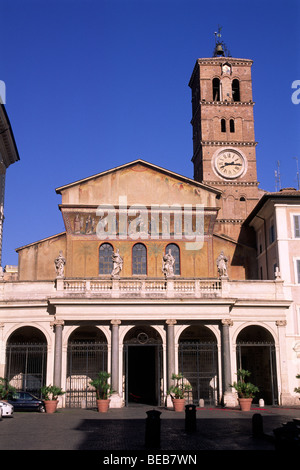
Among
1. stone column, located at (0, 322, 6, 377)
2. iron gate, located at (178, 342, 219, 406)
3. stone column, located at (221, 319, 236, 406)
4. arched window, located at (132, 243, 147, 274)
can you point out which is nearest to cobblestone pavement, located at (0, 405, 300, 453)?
stone column, located at (221, 319, 236, 406)

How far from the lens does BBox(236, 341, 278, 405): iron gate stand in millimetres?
31438

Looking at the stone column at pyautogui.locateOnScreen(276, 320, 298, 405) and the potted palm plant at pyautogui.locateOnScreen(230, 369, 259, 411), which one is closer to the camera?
the potted palm plant at pyautogui.locateOnScreen(230, 369, 259, 411)

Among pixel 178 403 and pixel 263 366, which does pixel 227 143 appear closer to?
pixel 263 366

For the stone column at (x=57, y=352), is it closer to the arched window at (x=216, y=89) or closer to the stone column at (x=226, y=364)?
the stone column at (x=226, y=364)

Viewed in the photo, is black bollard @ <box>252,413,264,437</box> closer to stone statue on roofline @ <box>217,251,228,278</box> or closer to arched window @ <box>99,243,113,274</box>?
stone statue on roofline @ <box>217,251,228,278</box>

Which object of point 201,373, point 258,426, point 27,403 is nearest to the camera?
point 258,426

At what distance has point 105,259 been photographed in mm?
36125

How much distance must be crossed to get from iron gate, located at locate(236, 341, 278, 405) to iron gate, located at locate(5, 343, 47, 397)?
11.5 m

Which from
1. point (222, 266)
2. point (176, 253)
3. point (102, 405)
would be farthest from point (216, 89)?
point (102, 405)

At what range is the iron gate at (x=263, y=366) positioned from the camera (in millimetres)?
31438

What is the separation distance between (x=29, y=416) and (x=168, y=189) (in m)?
18.3

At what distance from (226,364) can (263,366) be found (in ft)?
Answer: 15.6

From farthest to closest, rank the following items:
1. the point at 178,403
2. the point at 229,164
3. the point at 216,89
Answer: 1. the point at 216,89
2. the point at 229,164
3. the point at 178,403

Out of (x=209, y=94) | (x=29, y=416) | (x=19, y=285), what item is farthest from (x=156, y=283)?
(x=209, y=94)
